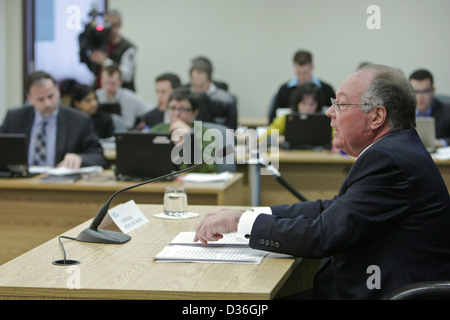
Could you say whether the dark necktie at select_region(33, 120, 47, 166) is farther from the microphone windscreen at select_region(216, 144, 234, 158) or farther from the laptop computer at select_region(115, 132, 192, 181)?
the microphone windscreen at select_region(216, 144, 234, 158)

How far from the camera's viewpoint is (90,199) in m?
3.50

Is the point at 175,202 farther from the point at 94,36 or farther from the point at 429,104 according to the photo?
the point at 94,36

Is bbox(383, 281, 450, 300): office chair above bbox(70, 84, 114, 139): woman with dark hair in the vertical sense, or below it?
below

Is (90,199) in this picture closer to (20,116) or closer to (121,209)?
(20,116)

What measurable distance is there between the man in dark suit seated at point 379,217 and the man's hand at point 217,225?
9cm

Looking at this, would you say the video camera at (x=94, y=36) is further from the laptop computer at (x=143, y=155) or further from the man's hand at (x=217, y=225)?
the man's hand at (x=217, y=225)

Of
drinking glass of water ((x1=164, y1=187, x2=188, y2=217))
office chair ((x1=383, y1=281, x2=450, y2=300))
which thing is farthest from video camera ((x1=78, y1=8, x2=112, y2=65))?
office chair ((x1=383, y1=281, x2=450, y2=300))

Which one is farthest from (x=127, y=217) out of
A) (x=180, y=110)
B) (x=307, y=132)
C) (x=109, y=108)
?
(x=109, y=108)

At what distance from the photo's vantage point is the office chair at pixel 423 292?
4.78 ft

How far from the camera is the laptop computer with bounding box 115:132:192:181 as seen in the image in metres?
3.43

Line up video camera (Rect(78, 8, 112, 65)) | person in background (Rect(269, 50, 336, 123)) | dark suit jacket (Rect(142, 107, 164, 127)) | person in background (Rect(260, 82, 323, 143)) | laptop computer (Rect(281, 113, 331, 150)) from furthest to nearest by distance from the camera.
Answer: video camera (Rect(78, 8, 112, 65))
person in background (Rect(269, 50, 336, 123))
dark suit jacket (Rect(142, 107, 164, 127))
person in background (Rect(260, 82, 323, 143))
laptop computer (Rect(281, 113, 331, 150))

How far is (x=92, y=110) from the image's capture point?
5832 millimetres

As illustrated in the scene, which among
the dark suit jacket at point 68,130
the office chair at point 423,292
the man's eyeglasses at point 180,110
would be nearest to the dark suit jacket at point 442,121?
the man's eyeglasses at point 180,110

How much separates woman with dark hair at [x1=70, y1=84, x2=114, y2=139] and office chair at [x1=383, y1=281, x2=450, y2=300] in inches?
180
